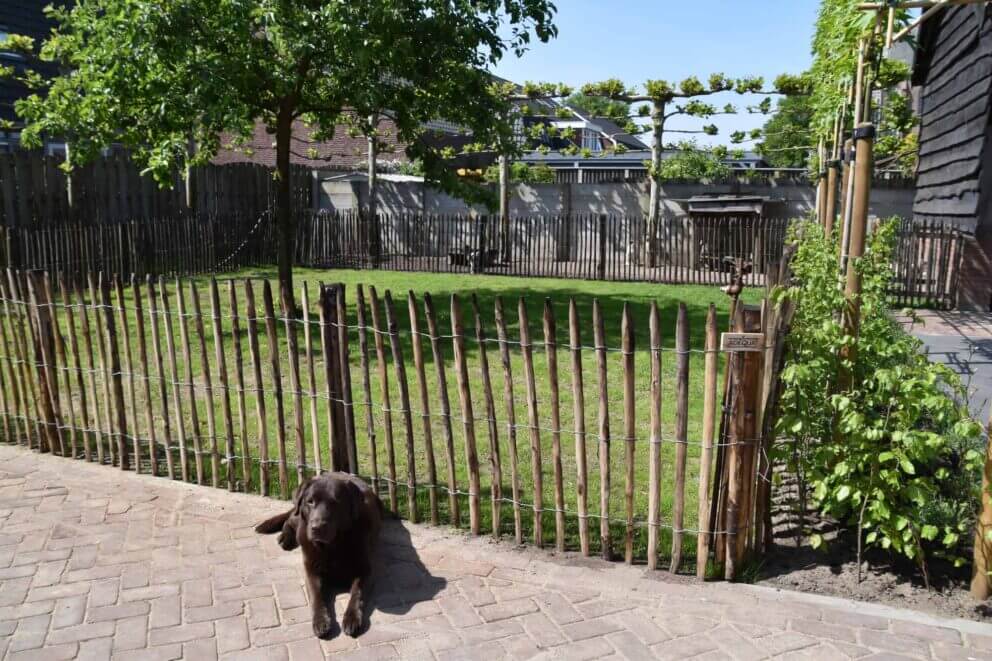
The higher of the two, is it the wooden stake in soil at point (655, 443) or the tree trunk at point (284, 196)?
the tree trunk at point (284, 196)

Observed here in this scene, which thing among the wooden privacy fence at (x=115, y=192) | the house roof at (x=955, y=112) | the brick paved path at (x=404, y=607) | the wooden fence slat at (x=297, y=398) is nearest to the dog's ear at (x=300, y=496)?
the brick paved path at (x=404, y=607)

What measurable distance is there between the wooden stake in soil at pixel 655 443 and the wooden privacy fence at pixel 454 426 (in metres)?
0.01

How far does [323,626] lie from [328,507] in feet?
1.77

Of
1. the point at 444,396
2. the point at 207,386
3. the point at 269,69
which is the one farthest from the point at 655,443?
the point at 269,69

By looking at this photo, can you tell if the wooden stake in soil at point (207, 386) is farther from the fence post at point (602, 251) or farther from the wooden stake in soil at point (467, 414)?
the fence post at point (602, 251)

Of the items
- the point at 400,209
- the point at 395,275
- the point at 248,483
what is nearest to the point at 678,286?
the point at 395,275

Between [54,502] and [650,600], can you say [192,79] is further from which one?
[650,600]

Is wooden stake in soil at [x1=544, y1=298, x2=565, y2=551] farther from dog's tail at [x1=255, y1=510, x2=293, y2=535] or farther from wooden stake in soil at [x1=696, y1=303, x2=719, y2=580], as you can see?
dog's tail at [x1=255, y1=510, x2=293, y2=535]

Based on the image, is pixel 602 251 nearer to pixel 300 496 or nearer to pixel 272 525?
pixel 272 525

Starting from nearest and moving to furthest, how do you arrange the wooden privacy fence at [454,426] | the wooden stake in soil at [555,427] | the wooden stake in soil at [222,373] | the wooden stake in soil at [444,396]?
the wooden privacy fence at [454,426] < the wooden stake in soil at [555,427] < the wooden stake in soil at [444,396] < the wooden stake in soil at [222,373]

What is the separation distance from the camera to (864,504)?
3.76m

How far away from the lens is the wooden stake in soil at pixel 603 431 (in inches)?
153

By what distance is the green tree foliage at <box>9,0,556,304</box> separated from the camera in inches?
354

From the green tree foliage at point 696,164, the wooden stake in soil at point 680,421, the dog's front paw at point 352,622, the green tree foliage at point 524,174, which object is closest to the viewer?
the dog's front paw at point 352,622
